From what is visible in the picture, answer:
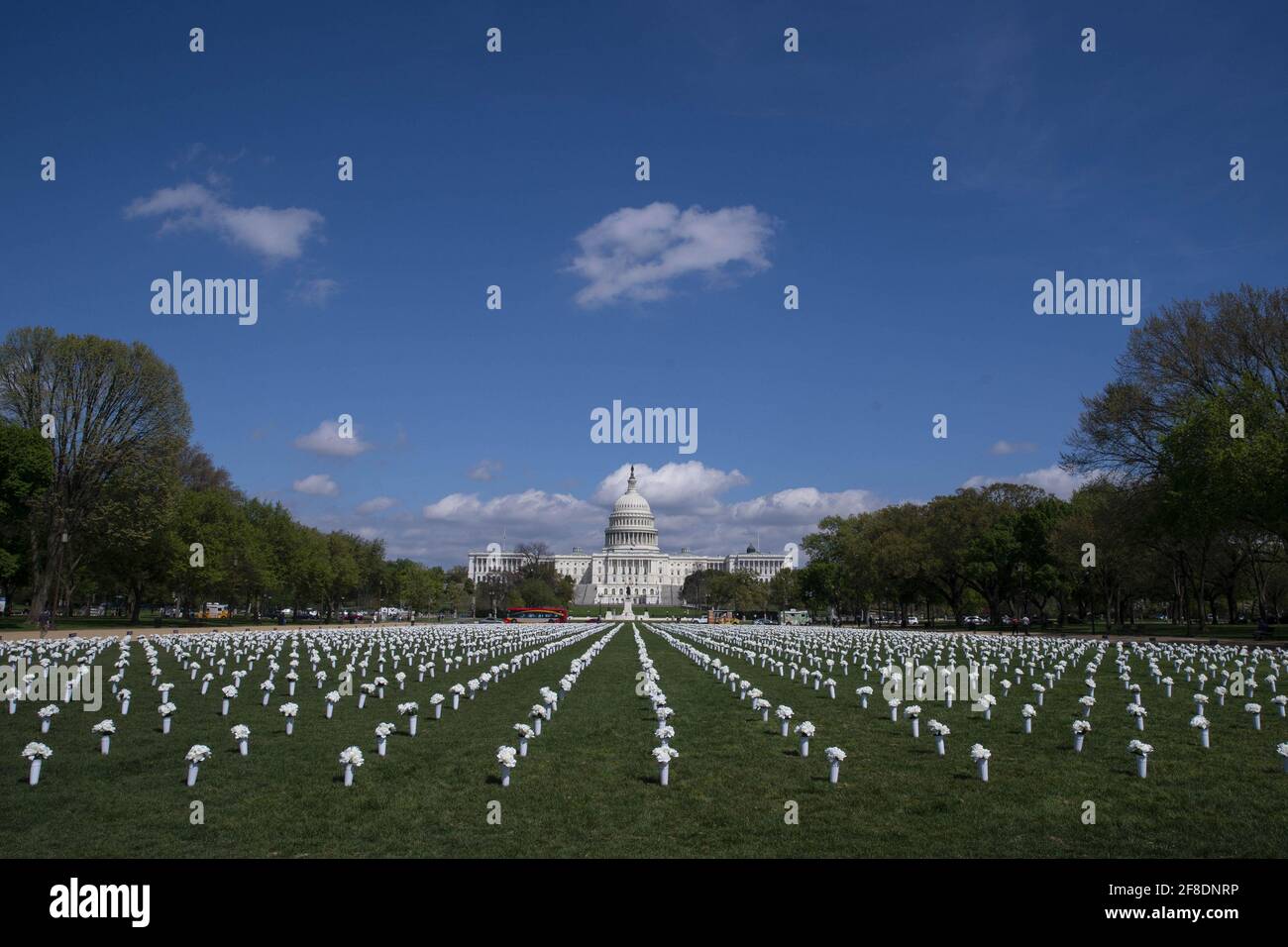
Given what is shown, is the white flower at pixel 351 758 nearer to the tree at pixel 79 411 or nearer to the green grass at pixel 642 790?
the green grass at pixel 642 790

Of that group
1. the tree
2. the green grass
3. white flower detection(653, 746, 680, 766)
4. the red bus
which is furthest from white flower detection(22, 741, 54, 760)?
the red bus

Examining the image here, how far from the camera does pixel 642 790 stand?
11188 millimetres

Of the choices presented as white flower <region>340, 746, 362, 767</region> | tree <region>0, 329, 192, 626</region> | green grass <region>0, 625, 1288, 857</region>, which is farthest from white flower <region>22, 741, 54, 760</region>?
tree <region>0, 329, 192, 626</region>

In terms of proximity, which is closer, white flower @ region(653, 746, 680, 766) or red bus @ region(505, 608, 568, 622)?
white flower @ region(653, 746, 680, 766)

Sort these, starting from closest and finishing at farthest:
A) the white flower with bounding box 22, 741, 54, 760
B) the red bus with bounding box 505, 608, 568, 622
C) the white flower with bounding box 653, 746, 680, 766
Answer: the white flower with bounding box 22, 741, 54, 760
the white flower with bounding box 653, 746, 680, 766
the red bus with bounding box 505, 608, 568, 622

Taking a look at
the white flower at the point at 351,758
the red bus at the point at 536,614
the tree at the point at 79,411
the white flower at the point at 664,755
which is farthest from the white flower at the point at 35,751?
the red bus at the point at 536,614

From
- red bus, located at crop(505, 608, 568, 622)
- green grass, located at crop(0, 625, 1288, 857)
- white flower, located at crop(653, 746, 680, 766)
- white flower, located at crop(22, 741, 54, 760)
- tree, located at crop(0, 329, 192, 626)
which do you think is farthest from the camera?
red bus, located at crop(505, 608, 568, 622)

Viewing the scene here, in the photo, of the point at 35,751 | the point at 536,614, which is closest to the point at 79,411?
the point at 35,751

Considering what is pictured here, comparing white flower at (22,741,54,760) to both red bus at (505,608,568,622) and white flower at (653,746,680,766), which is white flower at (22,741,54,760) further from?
red bus at (505,608,568,622)

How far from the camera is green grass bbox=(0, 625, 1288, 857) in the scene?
29.2 ft

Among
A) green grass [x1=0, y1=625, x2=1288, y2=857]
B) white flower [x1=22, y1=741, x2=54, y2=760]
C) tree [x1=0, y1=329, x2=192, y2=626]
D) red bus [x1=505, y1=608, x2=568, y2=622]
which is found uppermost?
tree [x1=0, y1=329, x2=192, y2=626]

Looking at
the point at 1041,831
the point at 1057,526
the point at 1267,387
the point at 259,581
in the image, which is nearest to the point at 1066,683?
the point at 1041,831

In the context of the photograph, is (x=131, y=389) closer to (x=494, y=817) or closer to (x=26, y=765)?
(x=26, y=765)

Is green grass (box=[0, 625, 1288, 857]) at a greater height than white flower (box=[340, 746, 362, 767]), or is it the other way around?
white flower (box=[340, 746, 362, 767])
